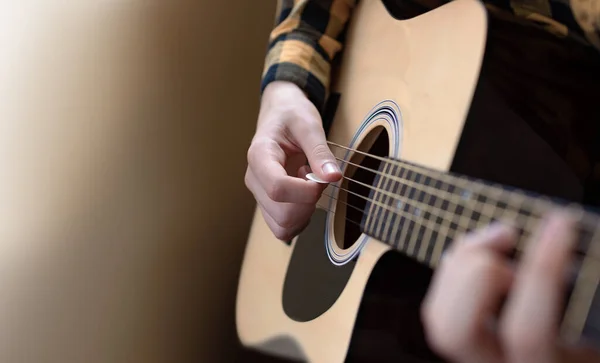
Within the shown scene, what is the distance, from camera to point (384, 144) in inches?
26.0

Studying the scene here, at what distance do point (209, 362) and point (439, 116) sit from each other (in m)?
0.70

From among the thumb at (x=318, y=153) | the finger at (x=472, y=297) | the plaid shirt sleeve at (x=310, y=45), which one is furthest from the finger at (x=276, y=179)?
the finger at (x=472, y=297)

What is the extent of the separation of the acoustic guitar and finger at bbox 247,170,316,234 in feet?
0.12

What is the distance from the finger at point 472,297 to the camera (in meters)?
0.38

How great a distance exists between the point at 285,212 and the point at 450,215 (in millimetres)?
293

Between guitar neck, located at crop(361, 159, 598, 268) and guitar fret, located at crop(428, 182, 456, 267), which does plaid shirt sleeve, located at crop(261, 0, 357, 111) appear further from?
guitar fret, located at crop(428, 182, 456, 267)

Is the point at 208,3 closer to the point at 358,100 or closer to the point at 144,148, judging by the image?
the point at 144,148

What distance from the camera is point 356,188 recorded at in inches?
26.6

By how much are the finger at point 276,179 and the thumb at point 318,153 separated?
2 cm

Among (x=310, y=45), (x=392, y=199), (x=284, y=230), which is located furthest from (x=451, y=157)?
(x=310, y=45)

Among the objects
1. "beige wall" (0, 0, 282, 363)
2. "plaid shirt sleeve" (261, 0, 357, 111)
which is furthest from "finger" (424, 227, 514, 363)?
"beige wall" (0, 0, 282, 363)

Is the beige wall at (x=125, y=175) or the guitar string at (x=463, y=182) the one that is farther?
the beige wall at (x=125, y=175)

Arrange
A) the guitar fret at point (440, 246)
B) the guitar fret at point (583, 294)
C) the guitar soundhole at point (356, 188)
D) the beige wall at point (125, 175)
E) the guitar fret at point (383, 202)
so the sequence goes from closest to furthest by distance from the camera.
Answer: the guitar fret at point (583, 294)
the guitar fret at point (440, 246)
the guitar fret at point (383, 202)
the guitar soundhole at point (356, 188)
the beige wall at point (125, 175)

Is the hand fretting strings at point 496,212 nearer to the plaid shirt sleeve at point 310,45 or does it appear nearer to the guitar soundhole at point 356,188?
the guitar soundhole at point 356,188
